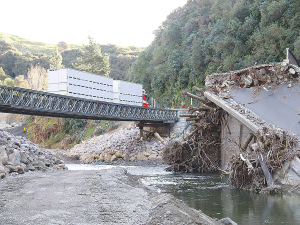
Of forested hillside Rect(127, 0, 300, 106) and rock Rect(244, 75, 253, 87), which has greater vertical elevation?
forested hillside Rect(127, 0, 300, 106)

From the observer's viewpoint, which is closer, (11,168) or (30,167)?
(11,168)

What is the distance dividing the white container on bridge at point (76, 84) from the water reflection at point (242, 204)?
12.8m

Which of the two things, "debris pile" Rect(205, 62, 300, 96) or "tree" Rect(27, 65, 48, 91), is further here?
"tree" Rect(27, 65, 48, 91)

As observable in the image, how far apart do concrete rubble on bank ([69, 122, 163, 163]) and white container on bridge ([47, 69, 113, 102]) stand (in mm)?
5798

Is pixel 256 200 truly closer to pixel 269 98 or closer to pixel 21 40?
pixel 269 98

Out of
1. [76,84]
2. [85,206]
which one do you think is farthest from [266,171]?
[76,84]

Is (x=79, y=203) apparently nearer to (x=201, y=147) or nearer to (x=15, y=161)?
(x=15, y=161)

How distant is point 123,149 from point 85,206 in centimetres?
2262

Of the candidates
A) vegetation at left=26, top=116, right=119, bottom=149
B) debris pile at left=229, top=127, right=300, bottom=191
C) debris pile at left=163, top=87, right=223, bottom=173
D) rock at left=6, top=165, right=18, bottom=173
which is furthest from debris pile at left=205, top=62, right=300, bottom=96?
vegetation at left=26, top=116, right=119, bottom=149

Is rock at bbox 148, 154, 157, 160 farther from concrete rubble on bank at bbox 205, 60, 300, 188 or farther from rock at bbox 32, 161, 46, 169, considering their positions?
rock at bbox 32, 161, 46, 169

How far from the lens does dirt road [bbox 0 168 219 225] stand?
4758 mm

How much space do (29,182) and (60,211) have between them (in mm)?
3686

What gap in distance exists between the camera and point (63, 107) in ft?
64.3

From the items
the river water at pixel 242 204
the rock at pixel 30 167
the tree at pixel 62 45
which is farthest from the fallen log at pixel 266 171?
the tree at pixel 62 45
